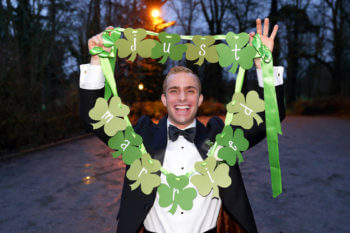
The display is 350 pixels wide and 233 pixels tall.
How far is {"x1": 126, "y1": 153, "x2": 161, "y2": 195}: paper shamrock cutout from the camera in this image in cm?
167

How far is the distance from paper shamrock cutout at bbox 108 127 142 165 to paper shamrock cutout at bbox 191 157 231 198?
0.39 m

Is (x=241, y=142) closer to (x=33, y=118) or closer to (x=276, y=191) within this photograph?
(x=276, y=191)

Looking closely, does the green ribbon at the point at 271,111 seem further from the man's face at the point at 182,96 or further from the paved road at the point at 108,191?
the paved road at the point at 108,191

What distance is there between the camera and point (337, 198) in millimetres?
4512

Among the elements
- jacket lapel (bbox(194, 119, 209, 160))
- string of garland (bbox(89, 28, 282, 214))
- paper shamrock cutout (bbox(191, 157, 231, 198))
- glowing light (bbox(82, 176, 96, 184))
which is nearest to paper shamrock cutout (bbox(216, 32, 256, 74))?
string of garland (bbox(89, 28, 282, 214))

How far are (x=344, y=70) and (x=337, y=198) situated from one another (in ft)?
79.2

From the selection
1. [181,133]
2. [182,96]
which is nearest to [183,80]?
[182,96]

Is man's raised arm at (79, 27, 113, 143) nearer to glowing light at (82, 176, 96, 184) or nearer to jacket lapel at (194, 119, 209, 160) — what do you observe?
jacket lapel at (194, 119, 209, 160)

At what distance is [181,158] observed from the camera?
1.86 metres

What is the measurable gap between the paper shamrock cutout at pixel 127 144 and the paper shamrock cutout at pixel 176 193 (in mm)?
256

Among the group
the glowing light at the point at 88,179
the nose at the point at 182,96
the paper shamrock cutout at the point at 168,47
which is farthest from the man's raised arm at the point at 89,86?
the glowing light at the point at 88,179

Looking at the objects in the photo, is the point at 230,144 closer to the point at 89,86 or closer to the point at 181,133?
the point at 181,133

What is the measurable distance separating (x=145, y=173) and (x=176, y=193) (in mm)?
234

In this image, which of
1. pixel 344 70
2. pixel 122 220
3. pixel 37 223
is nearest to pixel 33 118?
pixel 37 223
